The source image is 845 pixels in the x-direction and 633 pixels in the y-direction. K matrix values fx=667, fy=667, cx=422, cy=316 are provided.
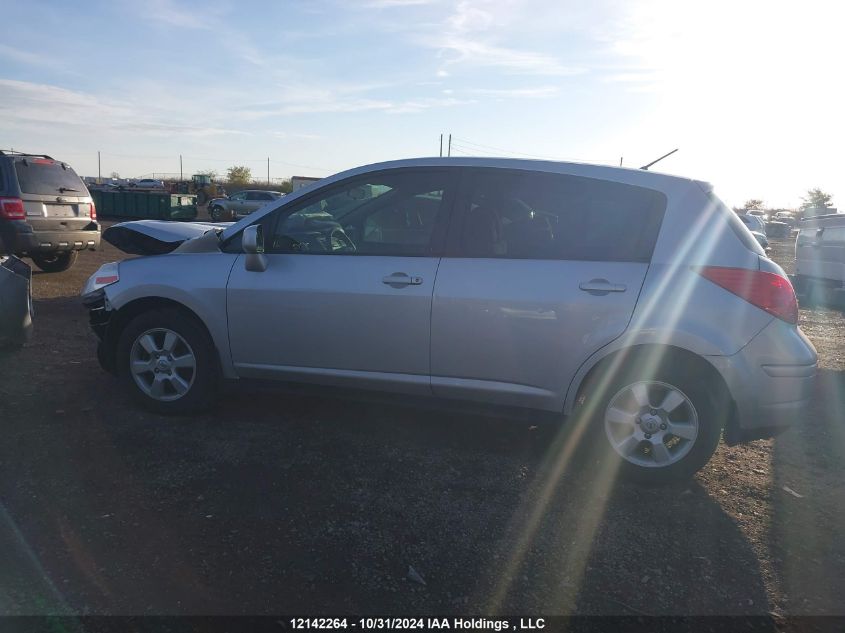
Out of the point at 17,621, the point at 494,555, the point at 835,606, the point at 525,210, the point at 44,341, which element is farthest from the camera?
the point at 44,341

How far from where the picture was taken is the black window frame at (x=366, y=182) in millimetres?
4078

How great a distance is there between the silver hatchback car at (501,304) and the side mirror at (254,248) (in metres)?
0.01

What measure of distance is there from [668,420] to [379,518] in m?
1.70

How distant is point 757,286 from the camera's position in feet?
11.8

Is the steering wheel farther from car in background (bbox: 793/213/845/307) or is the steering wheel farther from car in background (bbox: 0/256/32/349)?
car in background (bbox: 793/213/845/307)

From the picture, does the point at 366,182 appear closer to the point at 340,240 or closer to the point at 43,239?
the point at 340,240

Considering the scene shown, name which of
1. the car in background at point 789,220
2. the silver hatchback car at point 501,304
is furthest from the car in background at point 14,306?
the car in background at point 789,220

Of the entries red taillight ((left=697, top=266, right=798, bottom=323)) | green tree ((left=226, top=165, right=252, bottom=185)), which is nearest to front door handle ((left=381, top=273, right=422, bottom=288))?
red taillight ((left=697, top=266, right=798, bottom=323))

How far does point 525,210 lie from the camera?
3.99m

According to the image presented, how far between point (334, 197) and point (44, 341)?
408cm

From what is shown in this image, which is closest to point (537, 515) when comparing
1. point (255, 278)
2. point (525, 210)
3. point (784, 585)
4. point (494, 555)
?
point (494, 555)

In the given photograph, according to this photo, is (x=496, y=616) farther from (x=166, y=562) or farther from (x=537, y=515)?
(x=166, y=562)

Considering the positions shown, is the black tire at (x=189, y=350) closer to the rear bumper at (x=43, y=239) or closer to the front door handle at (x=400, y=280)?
the front door handle at (x=400, y=280)

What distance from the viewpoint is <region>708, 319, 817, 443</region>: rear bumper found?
3.58 metres
